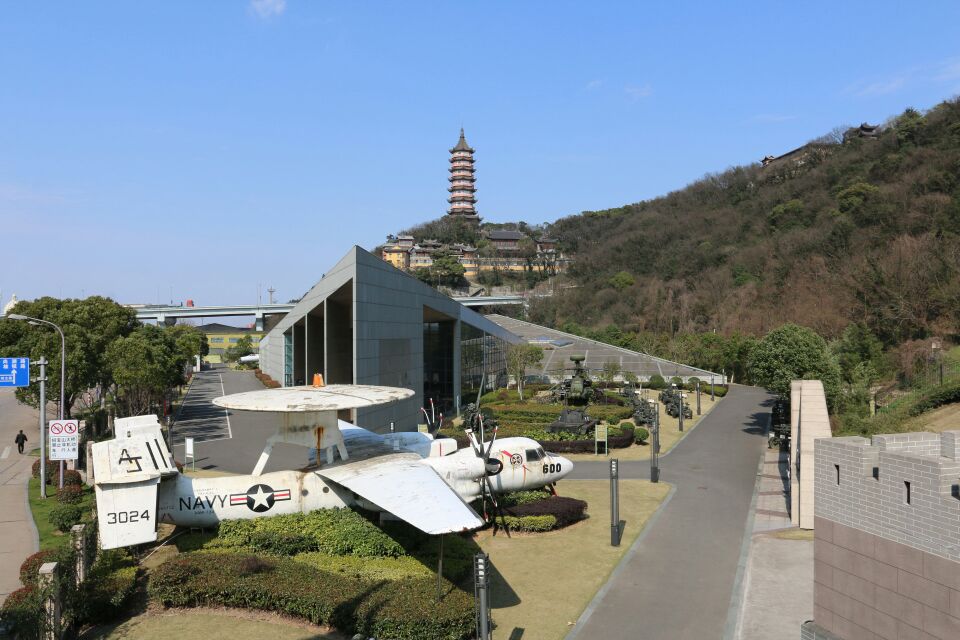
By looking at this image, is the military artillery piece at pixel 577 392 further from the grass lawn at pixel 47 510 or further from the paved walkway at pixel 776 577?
the grass lawn at pixel 47 510

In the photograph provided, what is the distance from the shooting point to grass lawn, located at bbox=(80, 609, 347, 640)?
1652 centimetres

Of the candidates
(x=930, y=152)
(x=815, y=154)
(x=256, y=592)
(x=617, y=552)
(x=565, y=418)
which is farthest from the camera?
(x=815, y=154)

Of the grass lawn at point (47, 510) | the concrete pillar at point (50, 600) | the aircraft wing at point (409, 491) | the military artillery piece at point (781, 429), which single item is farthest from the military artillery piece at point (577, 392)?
the concrete pillar at point (50, 600)

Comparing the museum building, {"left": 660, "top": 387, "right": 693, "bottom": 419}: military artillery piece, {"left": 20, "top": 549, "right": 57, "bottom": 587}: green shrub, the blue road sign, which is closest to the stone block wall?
{"left": 20, "top": 549, "right": 57, "bottom": 587}: green shrub

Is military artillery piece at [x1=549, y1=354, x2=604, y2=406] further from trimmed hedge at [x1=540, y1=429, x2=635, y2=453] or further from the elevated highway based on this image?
the elevated highway

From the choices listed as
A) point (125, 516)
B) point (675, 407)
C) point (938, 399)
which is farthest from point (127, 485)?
point (675, 407)

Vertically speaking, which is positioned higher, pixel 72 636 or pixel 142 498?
pixel 142 498

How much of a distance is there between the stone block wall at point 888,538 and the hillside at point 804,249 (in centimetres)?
5883

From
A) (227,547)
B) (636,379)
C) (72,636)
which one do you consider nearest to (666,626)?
(227,547)

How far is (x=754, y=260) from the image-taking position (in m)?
122

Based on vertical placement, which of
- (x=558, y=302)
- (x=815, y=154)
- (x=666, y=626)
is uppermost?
(x=815, y=154)

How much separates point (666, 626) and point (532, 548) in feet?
22.9

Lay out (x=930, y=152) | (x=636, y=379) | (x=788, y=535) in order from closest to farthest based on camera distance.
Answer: (x=788, y=535)
(x=636, y=379)
(x=930, y=152)

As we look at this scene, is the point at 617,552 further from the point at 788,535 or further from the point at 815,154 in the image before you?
the point at 815,154
